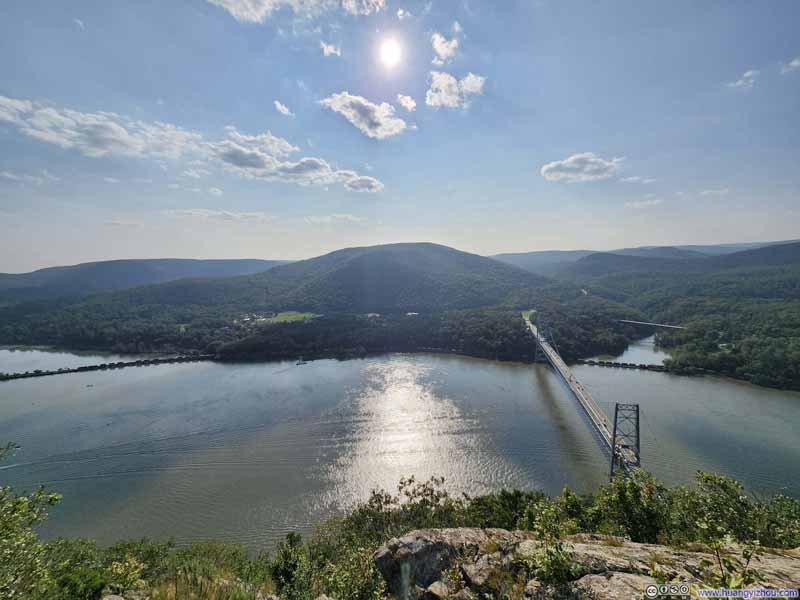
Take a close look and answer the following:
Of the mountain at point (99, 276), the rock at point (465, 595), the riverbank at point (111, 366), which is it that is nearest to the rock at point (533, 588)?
the rock at point (465, 595)

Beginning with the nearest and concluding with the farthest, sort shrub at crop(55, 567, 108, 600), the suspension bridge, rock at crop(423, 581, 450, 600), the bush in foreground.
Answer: the bush in foreground
rock at crop(423, 581, 450, 600)
shrub at crop(55, 567, 108, 600)
the suspension bridge

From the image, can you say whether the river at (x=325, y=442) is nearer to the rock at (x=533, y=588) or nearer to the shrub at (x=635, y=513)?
the shrub at (x=635, y=513)

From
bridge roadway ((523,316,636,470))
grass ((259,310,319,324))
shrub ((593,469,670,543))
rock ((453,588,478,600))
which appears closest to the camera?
rock ((453,588,478,600))

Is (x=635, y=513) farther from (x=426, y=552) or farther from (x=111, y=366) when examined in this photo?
(x=111, y=366)

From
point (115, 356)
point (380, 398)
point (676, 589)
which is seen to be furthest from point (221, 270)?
point (676, 589)

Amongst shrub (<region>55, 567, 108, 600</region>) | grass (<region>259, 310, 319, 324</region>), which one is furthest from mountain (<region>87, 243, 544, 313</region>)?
shrub (<region>55, 567, 108, 600</region>)

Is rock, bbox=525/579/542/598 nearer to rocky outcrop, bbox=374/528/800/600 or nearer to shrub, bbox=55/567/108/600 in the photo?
rocky outcrop, bbox=374/528/800/600
